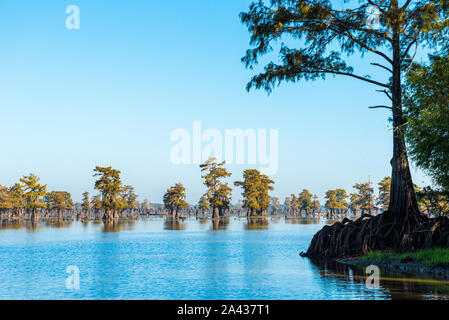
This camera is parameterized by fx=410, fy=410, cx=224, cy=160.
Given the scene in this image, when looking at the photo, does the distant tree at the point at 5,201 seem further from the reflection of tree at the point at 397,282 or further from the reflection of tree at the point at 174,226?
the reflection of tree at the point at 397,282

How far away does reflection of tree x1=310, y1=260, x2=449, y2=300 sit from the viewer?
1098 cm

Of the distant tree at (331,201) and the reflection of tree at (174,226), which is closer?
the reflection of tree at (174,226)

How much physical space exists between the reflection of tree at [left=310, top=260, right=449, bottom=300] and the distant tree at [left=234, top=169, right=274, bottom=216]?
8747 centimetres

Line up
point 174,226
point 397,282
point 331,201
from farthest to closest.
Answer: point 331,201 → point 174,226 → point 397,282

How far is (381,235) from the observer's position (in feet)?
58.2

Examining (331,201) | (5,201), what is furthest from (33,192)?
(331,201)

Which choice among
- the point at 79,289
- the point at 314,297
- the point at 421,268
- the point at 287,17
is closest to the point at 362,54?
the point at 287,17

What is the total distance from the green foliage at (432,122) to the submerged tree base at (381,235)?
2039 millimetres

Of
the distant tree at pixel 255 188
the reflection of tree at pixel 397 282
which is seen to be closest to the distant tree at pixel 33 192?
the distant tree at pixel 255 188

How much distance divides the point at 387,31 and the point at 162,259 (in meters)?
15.6

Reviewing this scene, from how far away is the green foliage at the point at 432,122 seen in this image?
13.7 metres

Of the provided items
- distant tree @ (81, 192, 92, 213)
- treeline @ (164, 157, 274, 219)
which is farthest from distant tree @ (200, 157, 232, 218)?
distant tree @ (81, 192, 92, 213)

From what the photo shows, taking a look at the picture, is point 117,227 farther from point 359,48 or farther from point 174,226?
point 359,48

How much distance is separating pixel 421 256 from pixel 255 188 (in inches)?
3541
